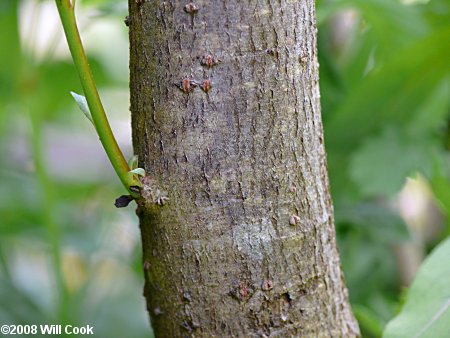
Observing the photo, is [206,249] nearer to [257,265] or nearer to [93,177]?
[257,265]

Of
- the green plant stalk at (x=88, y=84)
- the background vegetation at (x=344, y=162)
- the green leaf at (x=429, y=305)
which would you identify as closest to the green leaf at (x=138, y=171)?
the green plant stalk at (x=88, y=84)

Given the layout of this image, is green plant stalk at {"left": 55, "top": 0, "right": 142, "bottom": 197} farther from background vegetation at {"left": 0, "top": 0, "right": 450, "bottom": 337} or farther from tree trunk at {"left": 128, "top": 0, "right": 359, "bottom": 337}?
background vegetation at {"left": 0, "top": 0, "right": 450, "bottom": 337}

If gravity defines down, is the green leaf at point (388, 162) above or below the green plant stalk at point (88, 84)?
above

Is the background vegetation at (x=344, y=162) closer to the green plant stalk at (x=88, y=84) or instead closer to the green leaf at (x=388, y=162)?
the green leaf at (x=388, y=162)

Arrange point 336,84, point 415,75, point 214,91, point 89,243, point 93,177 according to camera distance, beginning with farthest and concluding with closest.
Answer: point 93,177 → point 89,243 → point 336,84 → point 415,75 → point 214,91

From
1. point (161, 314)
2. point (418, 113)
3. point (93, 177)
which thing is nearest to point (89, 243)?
point (93, 177)

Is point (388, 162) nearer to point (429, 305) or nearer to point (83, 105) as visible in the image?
point (429, 305)
